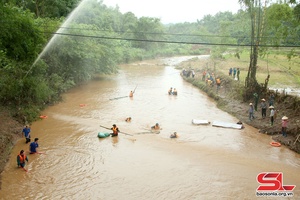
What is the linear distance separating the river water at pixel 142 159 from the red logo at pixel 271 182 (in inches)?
10.4

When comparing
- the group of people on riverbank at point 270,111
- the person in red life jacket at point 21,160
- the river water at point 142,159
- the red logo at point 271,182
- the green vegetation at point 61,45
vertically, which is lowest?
the red logo at point 271,182

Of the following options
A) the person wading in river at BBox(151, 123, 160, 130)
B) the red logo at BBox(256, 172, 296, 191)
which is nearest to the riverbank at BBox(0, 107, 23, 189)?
the person wading in river at BBox(151, 123, 160, 130)

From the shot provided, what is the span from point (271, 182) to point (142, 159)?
6124 millimetres

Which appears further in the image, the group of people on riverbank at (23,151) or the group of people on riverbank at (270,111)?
the group of people on riverbank at (270,111)

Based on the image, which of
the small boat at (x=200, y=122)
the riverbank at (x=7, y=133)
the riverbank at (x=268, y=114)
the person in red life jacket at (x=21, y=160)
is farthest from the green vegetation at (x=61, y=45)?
the small boat at (x=200, y=122)

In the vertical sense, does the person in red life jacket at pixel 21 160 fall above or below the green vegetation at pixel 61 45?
below

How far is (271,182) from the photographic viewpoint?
13.2 m

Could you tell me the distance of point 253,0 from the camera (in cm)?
2286

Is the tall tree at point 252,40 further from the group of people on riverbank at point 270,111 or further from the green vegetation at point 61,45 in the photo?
the group of people on riverbank at point 270,111

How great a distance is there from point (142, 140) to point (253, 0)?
1424cm

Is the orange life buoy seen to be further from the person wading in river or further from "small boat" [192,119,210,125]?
the person wading in river

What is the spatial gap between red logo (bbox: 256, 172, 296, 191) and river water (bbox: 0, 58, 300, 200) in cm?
26

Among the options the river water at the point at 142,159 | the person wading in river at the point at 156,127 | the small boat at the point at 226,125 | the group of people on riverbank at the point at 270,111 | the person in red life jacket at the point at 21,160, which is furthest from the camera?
the small boat at the point at 226,125

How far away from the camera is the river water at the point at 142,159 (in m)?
12.1
